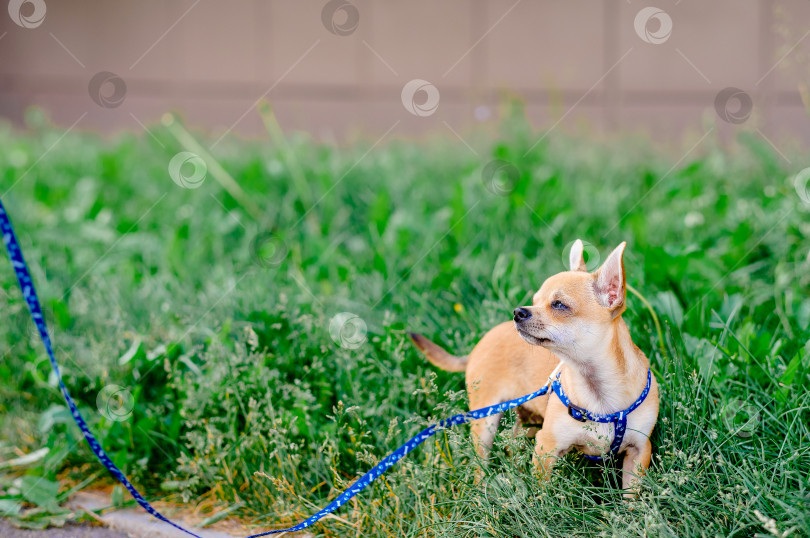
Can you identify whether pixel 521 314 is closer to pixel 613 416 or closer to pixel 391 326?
pixel 613 416

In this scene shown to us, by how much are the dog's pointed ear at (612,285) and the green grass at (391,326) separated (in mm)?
460

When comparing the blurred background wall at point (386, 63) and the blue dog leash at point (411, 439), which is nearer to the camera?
the blue dog leash at point (411, 439)

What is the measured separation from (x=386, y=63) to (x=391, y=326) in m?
6.81

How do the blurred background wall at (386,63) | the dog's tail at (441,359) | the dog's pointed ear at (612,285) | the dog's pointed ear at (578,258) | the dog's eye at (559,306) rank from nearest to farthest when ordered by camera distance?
the dog's pointed ear at (612,285)
the dog's eye at (559,306)
the dog's pointed ear at (578,258)
the dog's tail at (441,359)
the blurred background wall at (386,63)

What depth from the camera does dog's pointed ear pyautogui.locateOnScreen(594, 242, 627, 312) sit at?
80.9 inches

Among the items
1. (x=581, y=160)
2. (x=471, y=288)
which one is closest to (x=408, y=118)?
(x=581, y=160)

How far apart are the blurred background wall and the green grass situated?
295 cm

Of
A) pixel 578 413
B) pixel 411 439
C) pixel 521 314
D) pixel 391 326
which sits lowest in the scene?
pixel 411 439

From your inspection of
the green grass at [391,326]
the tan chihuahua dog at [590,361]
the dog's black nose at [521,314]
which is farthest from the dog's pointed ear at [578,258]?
the green grass at [391,326]

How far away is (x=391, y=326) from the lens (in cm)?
331

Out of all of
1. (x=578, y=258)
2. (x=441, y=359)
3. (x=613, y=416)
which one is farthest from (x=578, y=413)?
(x=441, y=359)

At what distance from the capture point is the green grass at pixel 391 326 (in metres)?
2.37

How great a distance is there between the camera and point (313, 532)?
2678mm

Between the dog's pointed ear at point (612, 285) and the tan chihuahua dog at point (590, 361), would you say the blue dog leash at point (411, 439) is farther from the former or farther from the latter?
the dog's pointed ear at point (612, 285)
